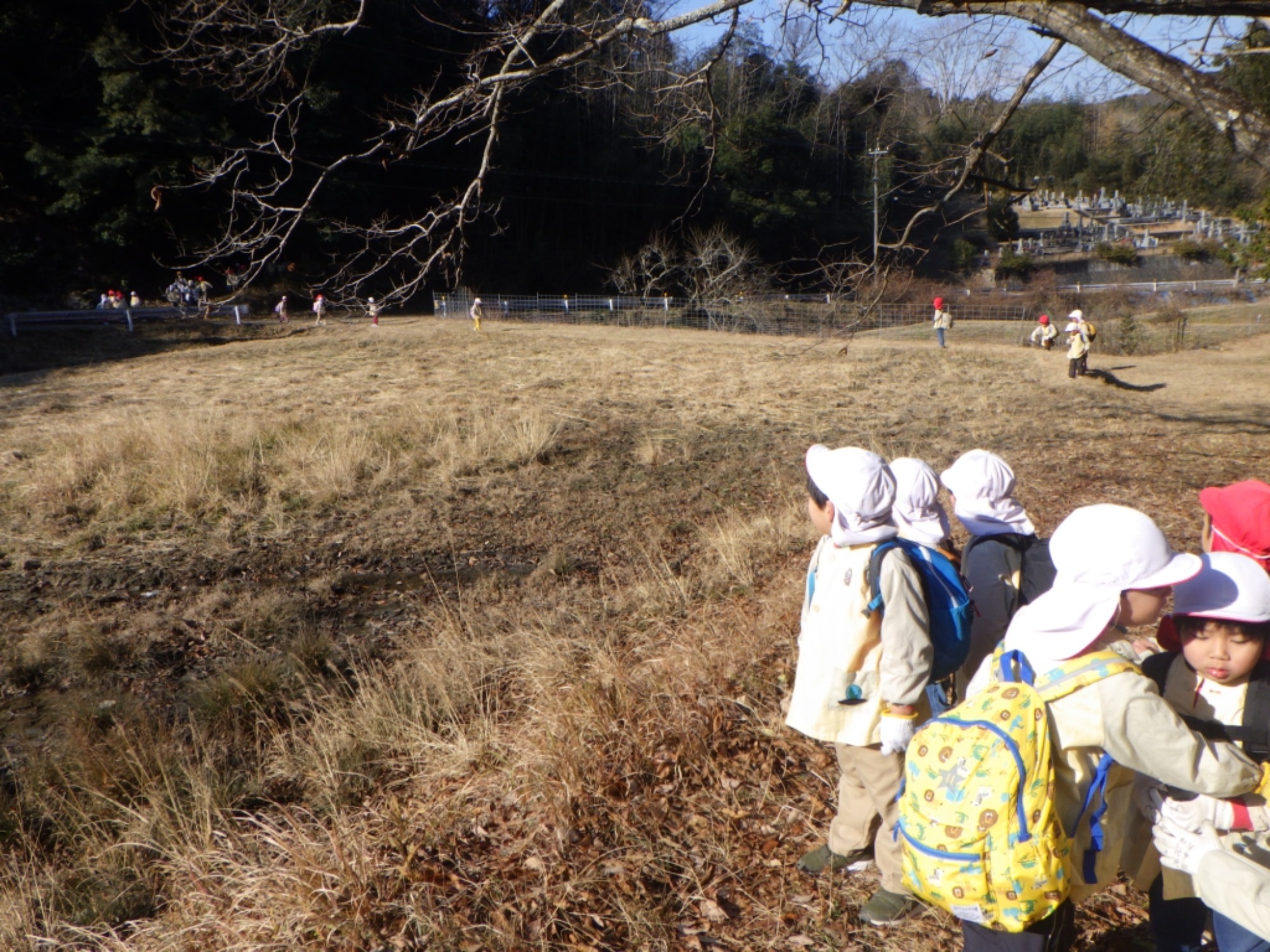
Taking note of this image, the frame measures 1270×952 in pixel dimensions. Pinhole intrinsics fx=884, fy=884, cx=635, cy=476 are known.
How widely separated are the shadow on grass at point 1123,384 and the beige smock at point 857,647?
18143mm

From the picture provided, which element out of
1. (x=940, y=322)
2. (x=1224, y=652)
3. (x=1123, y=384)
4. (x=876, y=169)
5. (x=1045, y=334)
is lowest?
(x=1123, y=384)

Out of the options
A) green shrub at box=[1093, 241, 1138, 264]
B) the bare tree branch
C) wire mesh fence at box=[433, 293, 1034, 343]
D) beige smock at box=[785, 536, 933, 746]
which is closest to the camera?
beige smock at box=[785, 536, 933, 746]

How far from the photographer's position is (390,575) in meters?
8.26

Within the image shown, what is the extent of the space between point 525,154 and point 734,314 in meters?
11.6

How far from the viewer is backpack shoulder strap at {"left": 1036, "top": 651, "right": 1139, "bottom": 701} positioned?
2055mm

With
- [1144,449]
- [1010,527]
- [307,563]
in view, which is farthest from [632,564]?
[1144,449]

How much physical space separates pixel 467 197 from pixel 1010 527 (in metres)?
4.26

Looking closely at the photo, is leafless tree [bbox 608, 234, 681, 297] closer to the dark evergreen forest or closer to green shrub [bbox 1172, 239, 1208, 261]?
the dark evergreen forest

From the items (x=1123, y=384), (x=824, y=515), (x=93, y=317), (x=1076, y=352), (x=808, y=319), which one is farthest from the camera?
(x=808, y=319)

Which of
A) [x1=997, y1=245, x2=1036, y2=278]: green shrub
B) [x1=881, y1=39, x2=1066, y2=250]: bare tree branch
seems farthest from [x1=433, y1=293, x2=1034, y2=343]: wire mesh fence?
[x1=881, y1=39, x2=1066, y2=250]: bare tree branch

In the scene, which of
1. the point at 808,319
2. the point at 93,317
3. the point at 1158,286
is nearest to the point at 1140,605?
the point at 93,317

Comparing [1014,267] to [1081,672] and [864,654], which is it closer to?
[864,654]

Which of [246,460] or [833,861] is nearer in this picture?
[833,861]

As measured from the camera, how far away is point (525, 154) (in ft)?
122
